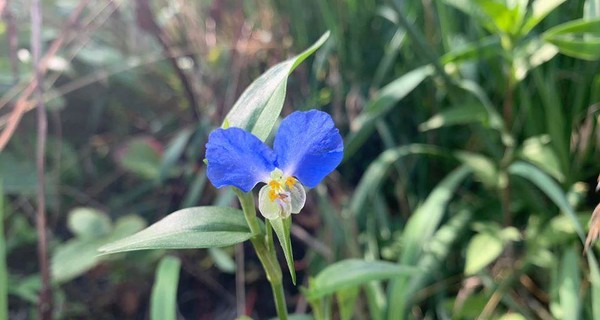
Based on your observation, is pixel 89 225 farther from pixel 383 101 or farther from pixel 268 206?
pixel 268 206

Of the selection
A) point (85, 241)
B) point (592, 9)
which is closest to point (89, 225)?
point (85, 241)

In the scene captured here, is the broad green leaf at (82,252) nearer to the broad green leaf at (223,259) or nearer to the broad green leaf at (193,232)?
the broad green leaf at (223,259)

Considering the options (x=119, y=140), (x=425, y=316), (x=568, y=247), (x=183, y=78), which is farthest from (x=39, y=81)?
(x=568, y=247)

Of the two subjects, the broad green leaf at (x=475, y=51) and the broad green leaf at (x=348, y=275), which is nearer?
the broad green leaf at (x=348, y=275)

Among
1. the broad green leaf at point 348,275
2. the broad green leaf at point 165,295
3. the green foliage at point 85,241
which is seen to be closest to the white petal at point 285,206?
the broad green leaf at point 348,275

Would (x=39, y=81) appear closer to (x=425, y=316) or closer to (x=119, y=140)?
(x=119, y=140)

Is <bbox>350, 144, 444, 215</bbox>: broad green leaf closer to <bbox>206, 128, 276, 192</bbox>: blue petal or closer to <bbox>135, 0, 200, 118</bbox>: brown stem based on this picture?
<bbox>135, 0, 200, 118</bbox>: brown stem
